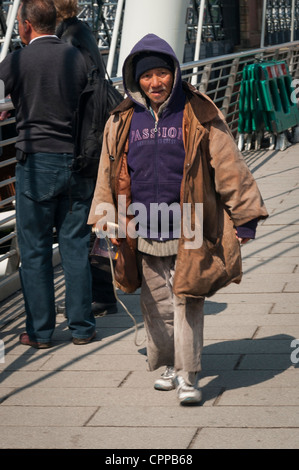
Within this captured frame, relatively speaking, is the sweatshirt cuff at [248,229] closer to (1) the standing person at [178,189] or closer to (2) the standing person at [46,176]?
(1) the standing person at [178,189]

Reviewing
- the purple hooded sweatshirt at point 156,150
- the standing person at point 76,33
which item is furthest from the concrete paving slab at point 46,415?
the standing person at point 76,33

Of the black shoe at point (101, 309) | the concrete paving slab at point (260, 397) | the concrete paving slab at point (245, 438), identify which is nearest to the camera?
the concrete paving slab at point (245, 438)

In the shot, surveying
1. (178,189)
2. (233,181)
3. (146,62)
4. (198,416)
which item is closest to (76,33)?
(146,62)

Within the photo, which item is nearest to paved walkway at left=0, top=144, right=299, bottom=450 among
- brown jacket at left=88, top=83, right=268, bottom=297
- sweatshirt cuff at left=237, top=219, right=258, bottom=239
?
brown jacket at left=88, top=83, right=268, bottom=297

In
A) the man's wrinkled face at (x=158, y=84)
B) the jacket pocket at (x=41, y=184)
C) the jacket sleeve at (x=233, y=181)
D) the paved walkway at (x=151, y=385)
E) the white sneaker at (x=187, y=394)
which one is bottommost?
the paved walkway at (x=151, y=385)

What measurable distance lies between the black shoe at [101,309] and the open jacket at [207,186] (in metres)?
1.75

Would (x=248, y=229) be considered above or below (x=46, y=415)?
above

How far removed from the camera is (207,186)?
4.29m

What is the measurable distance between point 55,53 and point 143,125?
1088 millimetres

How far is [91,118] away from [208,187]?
3.77ft

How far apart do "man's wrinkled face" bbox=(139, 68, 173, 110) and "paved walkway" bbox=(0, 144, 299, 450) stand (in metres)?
1.37

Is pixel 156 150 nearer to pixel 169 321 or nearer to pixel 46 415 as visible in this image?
pixel 169 321

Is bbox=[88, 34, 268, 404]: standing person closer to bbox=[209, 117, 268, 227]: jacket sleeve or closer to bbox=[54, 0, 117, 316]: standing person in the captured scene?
bbox=[209, 117, 268, 227]: jacket sleeve

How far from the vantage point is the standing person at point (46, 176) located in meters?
5.21
